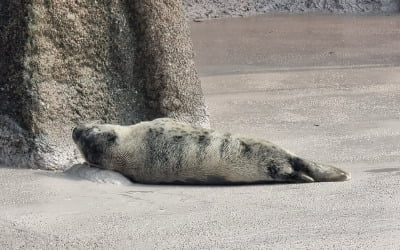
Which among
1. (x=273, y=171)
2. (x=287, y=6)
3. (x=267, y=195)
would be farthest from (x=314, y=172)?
(x=287, y=6)

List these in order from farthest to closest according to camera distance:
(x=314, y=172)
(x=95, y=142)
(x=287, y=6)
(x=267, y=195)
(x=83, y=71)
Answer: (x=287, y=6)
(x=83, y=71)
(x=95, y=142)
(x=314, y=172)
(x=267, y=195)

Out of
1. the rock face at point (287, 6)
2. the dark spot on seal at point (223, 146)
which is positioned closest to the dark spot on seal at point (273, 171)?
the dark spot on seal at point (223, 146)

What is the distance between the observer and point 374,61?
10.0 meters

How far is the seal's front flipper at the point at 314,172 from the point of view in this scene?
5.28 metres

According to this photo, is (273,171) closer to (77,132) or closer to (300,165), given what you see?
(300,165)

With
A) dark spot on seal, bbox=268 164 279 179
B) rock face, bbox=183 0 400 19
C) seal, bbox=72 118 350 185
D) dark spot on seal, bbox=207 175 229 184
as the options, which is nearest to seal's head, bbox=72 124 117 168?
seal, bbox=72 118 350 185

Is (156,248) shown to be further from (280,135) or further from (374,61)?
(374,61)

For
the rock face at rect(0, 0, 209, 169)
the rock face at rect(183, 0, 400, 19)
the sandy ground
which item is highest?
the rock face at rect(183, 0, 400, 19)

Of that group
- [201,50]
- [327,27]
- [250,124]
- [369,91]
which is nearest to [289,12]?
[327,27]

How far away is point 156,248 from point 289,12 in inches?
434

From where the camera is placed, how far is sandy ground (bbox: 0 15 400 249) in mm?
4211

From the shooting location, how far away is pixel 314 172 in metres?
5.31

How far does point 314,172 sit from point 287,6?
9.88 m

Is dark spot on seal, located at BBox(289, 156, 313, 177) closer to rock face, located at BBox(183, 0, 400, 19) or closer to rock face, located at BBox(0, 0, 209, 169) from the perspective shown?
rock face, located at BBox(0, 0, 209, 169)
